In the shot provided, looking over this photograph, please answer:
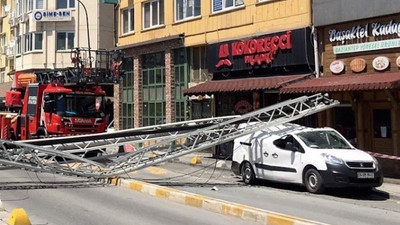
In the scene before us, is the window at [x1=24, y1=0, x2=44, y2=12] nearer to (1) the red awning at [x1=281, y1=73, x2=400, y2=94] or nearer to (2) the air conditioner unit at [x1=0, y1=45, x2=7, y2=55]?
(2) the air conditioner unit at [x1=0, y1=45, x2=7, y2=55]

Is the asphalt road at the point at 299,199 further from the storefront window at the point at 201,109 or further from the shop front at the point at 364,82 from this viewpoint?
the storefront window at the point at 201,109

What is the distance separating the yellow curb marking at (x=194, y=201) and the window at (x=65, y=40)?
34.5 meters

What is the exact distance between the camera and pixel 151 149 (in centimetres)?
1451

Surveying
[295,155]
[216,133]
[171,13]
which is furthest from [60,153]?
[171,13]

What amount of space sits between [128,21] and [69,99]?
12494 millimetres

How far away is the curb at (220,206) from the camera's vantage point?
8.80m

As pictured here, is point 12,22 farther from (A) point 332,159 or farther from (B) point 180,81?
(A) point 332,159

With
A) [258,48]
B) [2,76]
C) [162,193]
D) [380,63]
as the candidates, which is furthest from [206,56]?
[2,76]

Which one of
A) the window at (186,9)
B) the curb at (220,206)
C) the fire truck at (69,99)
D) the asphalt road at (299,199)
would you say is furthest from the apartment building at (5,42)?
the curb at (220,206)

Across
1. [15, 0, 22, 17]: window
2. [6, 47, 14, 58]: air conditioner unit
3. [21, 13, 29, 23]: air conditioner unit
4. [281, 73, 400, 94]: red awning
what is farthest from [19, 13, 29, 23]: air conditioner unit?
[281, 73, 400, 94]: red awning

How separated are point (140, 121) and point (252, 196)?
59.8 ft

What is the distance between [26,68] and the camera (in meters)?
44.2

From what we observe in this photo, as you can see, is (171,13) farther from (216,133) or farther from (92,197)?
(92,197)

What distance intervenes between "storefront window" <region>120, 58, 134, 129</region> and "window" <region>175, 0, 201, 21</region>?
5.33 metres
